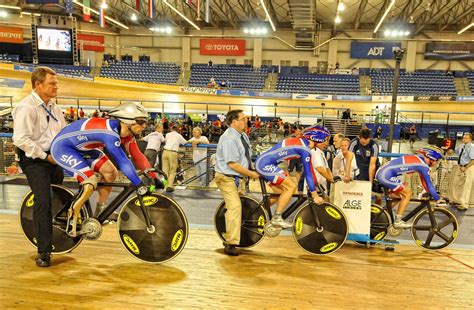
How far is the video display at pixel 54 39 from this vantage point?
15836 mm

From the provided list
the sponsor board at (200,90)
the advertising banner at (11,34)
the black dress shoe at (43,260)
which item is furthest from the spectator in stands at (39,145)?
the advertising banner at (11,34)

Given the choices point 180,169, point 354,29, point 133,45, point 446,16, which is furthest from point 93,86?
point 446,16

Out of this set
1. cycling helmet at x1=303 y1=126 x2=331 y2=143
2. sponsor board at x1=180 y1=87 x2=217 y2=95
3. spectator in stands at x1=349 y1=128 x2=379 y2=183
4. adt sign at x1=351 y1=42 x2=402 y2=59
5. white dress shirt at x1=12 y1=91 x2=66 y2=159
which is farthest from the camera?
adt sign at x1=351 y1=42 x2=402 y2=59

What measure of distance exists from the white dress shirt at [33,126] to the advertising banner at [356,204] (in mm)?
3241

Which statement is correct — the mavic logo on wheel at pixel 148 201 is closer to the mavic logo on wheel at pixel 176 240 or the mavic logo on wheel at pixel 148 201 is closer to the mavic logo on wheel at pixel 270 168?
the mavic logo on wheel at pixel 176 240

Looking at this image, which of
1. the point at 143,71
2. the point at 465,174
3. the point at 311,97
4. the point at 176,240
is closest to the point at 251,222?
the point at 176,240

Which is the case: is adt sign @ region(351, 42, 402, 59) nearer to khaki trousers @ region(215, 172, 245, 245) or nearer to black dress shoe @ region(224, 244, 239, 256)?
khaki trousers @ region(215, 172, 245, 245)

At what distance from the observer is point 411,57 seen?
3111 centimetres

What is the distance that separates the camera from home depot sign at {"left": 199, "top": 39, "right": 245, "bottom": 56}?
110ft

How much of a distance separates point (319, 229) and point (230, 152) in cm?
134

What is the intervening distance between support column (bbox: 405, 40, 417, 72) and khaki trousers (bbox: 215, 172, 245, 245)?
32.0 meters

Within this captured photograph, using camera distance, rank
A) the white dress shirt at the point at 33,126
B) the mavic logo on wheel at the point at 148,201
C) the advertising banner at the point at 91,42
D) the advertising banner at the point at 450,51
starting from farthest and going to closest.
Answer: the advertising banner at the point at 450,51 → the advertising banner at the point at 91,42 → the mavic logo on wheel at the point at 148,201 → the white dress shirt at the point at 33,126

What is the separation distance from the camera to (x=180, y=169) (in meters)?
8.62

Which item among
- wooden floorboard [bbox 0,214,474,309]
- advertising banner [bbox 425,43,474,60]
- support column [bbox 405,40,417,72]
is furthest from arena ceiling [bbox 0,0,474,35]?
wooden floorboard [bbox 0,214,474,309]
